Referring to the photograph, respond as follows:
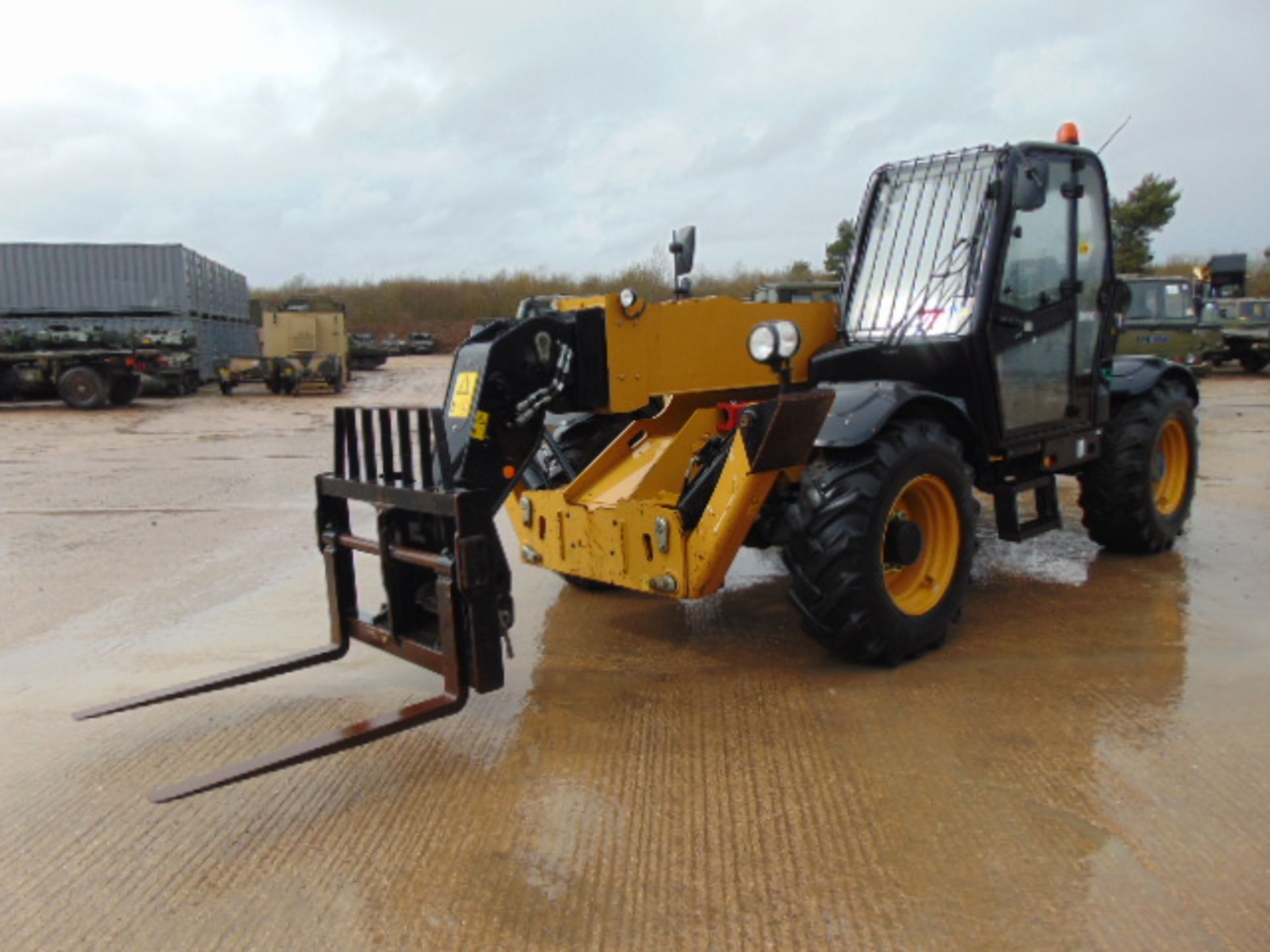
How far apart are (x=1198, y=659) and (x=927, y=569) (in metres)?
1.15

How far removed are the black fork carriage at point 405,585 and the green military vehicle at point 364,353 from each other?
29.8 meters

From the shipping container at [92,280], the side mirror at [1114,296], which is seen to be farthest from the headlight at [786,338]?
the shipping container at [92,280]

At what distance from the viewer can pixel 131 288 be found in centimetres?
2575

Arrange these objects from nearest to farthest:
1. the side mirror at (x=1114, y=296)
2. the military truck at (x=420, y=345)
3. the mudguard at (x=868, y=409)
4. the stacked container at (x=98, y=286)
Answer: the mudguard at (x=868, y=409)
the side mirror at (x=1114, y=296)
the stacked container at (x=98, y=286)
the military truck at (x=420, y=345)

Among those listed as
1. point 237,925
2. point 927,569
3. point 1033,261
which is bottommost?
point 237,925

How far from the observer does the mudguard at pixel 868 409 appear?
4102 millimetres

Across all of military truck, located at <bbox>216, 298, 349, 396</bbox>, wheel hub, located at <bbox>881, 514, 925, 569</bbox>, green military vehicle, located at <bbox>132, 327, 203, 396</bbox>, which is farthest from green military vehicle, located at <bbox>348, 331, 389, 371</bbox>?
wheel hub, located at <bbox>881, 514, 925, 569</bbox>

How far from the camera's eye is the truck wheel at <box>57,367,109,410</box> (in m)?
20.1

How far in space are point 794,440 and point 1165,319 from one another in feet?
54.7

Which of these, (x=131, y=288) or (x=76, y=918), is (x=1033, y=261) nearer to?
(x=76, y=918)

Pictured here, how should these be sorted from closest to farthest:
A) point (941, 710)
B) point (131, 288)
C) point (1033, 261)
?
point (941, 710) → point (1033, 261) → point (131, 288)

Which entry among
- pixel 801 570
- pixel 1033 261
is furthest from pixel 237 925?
pixel 1033 261

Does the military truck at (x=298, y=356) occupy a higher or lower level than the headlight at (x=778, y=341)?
higher

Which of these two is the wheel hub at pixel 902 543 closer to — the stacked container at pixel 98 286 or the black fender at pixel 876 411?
the black fender at pixel 876 411
